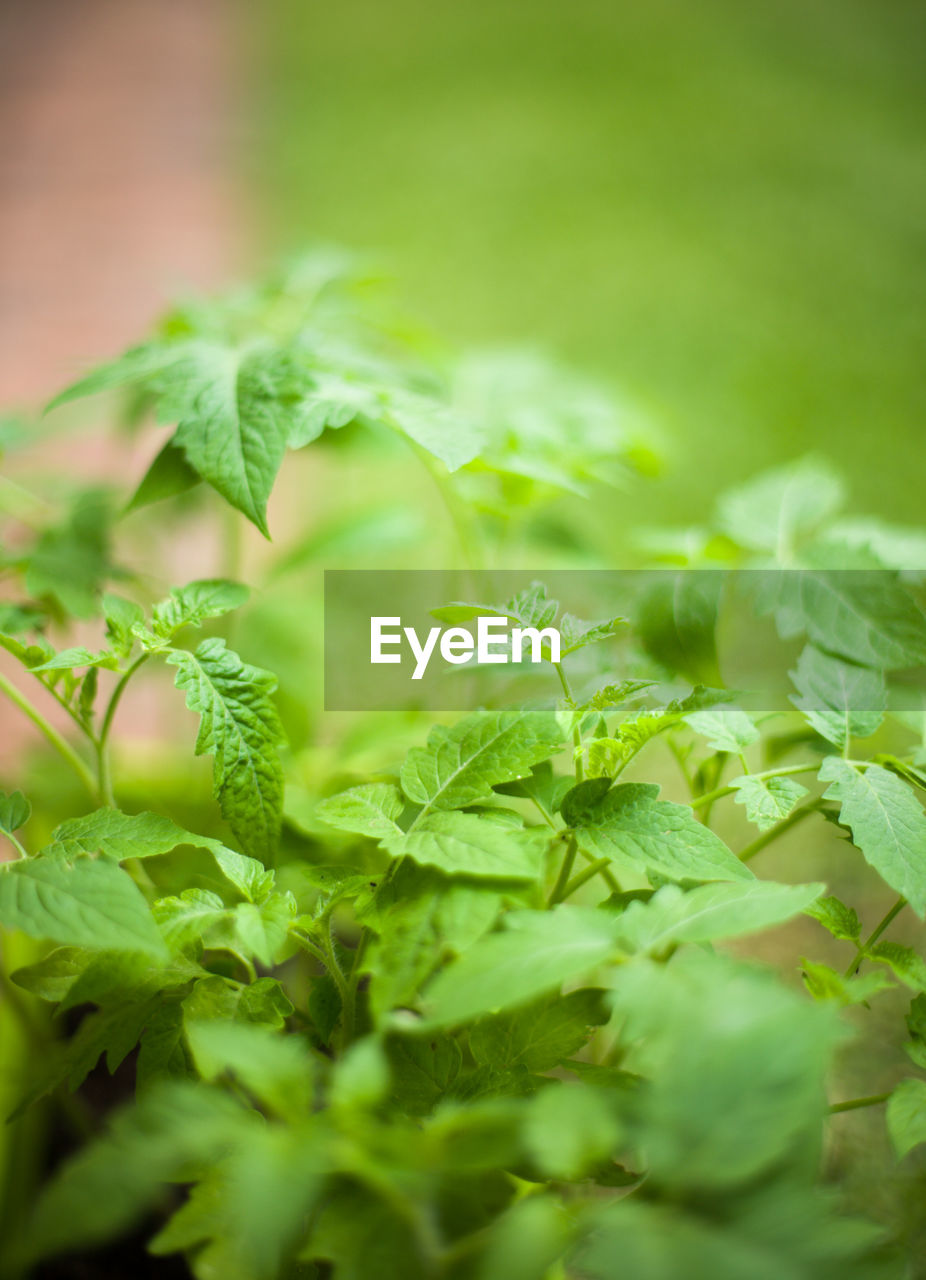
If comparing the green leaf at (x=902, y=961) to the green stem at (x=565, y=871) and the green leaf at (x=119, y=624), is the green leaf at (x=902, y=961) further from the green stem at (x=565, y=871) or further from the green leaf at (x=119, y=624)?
the green leaf at (x=119, y=624)

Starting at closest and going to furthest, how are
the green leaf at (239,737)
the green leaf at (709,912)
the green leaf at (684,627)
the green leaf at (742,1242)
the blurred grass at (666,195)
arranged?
the green leaf at (742,1242) < the green leaf at (709,912) < the green leaf at (239,737) < the green leaf at (684,627) < the blurred grass at (666,195)

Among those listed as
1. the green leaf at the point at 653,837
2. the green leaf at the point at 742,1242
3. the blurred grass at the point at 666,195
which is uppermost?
the blurred grass at the point at 666,195

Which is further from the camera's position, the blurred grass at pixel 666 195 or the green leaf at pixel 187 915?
the blurred grass at pixel 666 195

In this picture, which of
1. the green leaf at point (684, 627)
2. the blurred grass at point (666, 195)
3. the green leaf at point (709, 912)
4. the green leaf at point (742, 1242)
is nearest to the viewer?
the green leaf at point (742, 1242)

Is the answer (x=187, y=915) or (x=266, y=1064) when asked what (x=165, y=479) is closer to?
(x=187, y=915)

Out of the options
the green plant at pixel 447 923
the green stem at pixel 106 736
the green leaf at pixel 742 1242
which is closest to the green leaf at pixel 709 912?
the green plant at pixel 447 923

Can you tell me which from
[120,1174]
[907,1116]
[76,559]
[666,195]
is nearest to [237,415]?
[76,559]

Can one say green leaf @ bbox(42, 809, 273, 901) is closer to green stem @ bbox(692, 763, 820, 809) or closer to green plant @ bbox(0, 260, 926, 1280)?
green plant @ bbox(0, 260, 926, 1280)

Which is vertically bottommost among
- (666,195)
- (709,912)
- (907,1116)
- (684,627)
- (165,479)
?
(907,1116)
